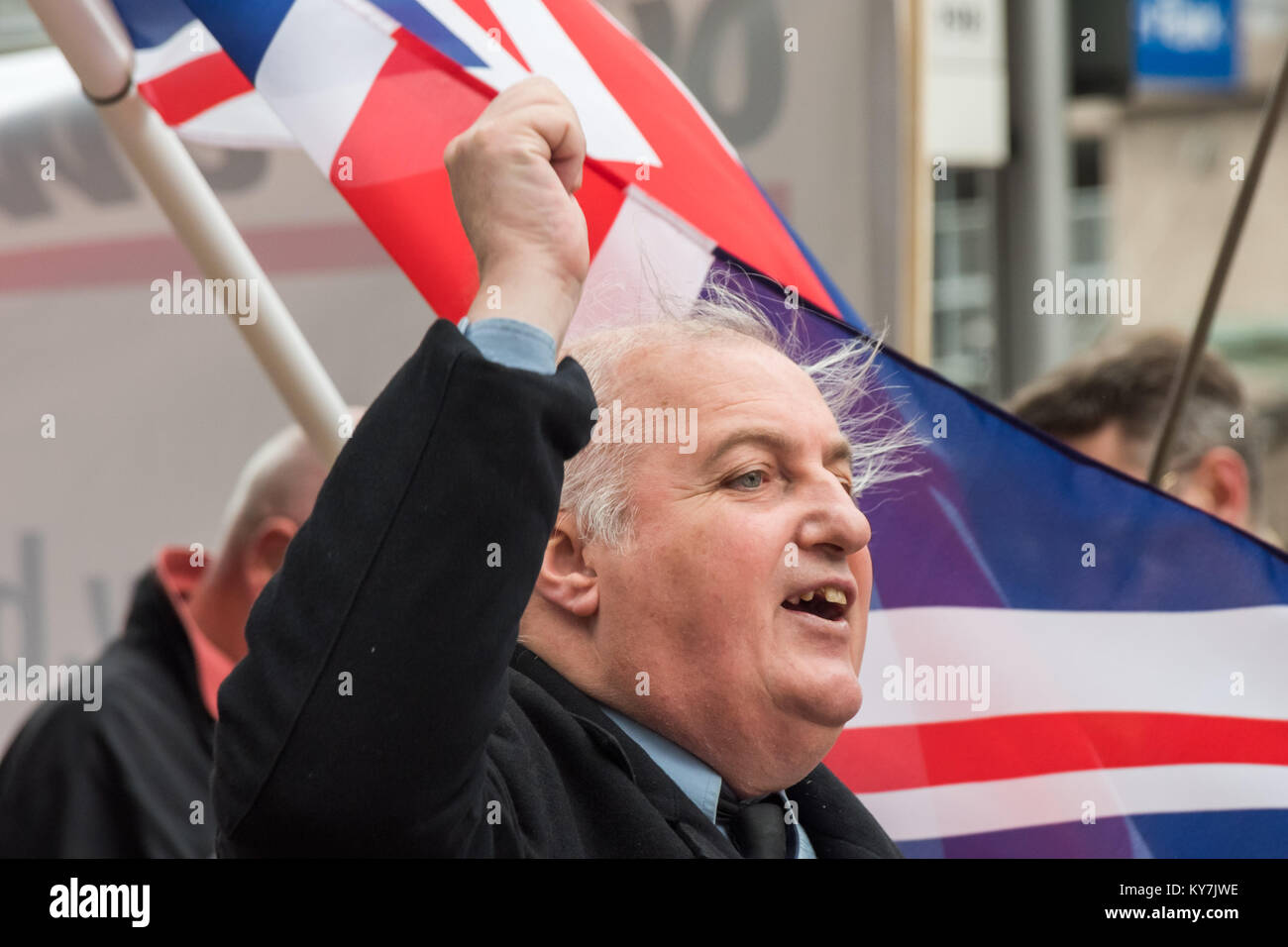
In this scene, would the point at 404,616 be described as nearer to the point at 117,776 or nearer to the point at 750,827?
the point at 750,827

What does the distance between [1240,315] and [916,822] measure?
1249 cm

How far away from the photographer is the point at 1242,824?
2.27m

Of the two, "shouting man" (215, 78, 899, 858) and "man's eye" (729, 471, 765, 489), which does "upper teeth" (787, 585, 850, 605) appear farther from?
"man's eye" (729, 471, 765, 489)

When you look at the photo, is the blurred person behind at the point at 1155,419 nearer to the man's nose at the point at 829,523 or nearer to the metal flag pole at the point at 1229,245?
the metal flag pole at the point at 1229,245

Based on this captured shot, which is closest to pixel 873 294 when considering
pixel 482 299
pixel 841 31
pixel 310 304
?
pixel 841 31

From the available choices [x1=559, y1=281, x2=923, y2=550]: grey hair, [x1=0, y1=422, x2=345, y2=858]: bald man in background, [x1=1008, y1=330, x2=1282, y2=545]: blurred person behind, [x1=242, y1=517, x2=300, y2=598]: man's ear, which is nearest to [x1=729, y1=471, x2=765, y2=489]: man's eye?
[x1=559, y1=281, x2=923, y2=550]: grey hair

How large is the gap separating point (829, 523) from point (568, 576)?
262mm

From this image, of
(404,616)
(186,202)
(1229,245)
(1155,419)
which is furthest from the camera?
(1155,419)

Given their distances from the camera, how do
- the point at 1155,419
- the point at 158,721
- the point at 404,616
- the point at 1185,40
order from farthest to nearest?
the point at 1185,40 → the point at 1155,419 → the point at 158,721 → the point at 404,616

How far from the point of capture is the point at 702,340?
1.82 m

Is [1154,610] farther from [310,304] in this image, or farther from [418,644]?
[310,304]

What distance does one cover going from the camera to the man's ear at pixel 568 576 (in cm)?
177

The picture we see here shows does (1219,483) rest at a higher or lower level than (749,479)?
higher

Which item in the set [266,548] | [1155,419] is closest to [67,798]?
[266,548]
